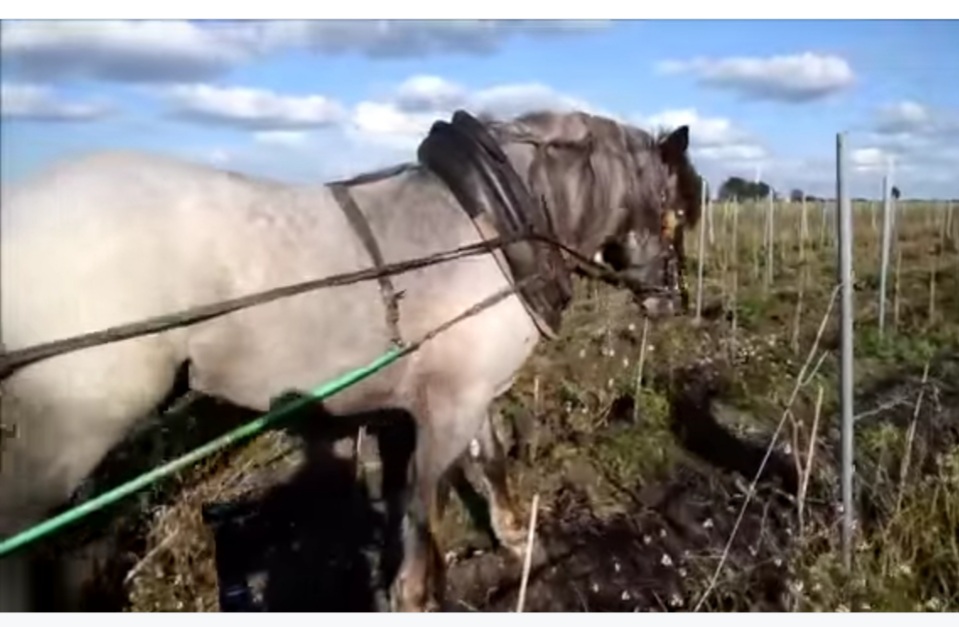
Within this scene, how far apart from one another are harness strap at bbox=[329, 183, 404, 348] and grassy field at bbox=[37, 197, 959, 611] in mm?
222

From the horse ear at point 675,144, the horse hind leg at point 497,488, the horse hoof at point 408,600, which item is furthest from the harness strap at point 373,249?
the horse ear at point 675,144

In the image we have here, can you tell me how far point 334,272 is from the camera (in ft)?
5.57

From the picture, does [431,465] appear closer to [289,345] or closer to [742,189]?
[289,345]

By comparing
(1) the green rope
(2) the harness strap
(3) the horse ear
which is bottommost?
(1) the green rope

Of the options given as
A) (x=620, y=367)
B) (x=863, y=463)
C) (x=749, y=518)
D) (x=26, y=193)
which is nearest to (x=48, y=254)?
(x=26, y=193)

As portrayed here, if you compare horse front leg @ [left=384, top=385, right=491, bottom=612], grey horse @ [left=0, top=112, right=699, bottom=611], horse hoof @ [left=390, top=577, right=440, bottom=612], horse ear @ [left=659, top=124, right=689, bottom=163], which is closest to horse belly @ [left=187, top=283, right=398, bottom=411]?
grey horse @ [left=0, top=112, right=699, bottom=611]

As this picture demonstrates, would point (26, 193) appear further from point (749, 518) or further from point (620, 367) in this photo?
point (749, 518)

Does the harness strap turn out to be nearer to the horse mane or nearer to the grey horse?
the grey horse

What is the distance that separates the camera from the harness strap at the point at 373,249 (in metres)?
1.74

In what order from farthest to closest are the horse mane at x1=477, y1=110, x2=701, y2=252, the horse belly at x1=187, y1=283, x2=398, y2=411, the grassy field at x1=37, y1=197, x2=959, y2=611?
the horse mane at x1=477, y1=110, x2=701, y2=252 → the grassy field at x1=37, y1=197, x2=959, y2=611 → the horse belly at x1=187, y1=283, x2=398, y2=411

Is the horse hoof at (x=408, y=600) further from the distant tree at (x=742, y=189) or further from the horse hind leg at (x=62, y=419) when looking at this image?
the distant tree at (x=742, y=189)

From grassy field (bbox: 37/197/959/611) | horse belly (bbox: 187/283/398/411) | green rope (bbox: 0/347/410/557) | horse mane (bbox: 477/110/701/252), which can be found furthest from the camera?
horse mane (bbox: 477/110/701/252)

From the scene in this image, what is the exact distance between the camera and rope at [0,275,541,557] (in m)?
1.41

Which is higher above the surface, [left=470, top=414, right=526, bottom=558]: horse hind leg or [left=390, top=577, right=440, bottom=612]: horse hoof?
[left=470, top=414, right=526, bottom=558]: horse hind leg
